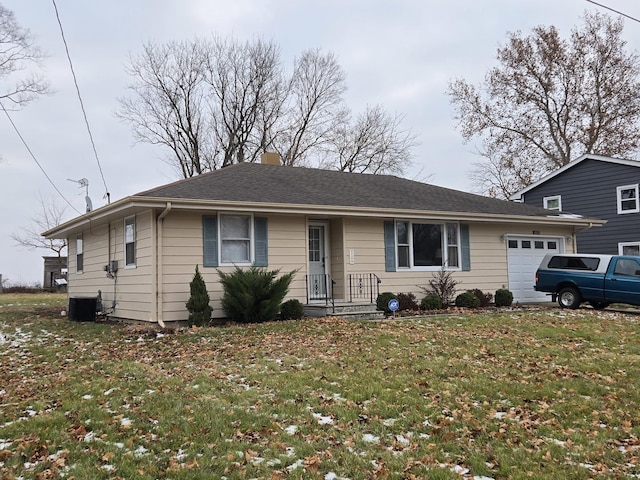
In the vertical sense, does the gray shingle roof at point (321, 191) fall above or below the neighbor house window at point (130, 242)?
above

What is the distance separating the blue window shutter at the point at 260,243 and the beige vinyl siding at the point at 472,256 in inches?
84.9

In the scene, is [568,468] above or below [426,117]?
below

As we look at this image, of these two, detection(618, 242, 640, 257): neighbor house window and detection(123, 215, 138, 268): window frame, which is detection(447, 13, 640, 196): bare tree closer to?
detection(618, 242, 640, 257): neighbor house window

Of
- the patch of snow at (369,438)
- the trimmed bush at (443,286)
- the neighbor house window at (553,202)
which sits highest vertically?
the neighbor house window at (553,202)

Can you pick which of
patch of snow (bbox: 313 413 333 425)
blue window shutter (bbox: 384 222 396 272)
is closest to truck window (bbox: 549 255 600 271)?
blue window shutter (bbox: 384 222 396 272)

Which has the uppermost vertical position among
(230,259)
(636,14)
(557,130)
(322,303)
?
(557,130)

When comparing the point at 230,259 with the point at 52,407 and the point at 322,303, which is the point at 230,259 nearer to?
the point at 322,303

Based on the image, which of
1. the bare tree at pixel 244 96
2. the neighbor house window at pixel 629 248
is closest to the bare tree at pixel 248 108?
the bare tree at pixel 244 96

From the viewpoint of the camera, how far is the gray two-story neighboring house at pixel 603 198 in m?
21.4

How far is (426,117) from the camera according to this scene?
31.3 metres

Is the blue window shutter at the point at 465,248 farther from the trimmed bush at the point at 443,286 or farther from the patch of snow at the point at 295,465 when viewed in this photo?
the patch of snow at the point at 295,465

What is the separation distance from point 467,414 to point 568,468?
1320mm

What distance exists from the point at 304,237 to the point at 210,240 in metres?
2.45

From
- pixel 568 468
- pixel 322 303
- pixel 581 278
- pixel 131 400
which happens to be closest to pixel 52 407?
pixel 131 400
